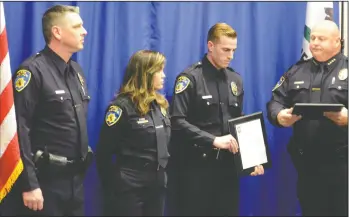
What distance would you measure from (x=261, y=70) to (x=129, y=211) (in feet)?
5.38

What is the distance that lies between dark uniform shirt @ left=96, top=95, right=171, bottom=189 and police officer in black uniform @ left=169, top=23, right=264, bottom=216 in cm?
36

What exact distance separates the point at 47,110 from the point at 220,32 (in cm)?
139

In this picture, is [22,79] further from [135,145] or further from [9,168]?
[135,145]

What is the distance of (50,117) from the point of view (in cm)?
327

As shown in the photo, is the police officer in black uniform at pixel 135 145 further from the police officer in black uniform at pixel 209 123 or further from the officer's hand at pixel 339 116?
the officer's hand at pixel 339 116

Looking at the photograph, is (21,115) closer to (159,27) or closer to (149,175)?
(149,175)

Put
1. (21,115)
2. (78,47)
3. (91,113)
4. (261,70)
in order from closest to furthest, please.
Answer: (21,115)
(78,47)
(91,113)
(261,70)

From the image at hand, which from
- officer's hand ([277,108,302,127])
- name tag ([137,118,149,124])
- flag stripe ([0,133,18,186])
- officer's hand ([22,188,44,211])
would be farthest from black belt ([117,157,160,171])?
officer's hand ([277,108,302,127])

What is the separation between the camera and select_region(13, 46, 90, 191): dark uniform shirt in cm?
316

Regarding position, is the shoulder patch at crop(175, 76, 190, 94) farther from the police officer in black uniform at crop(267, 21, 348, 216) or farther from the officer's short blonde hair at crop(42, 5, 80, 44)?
the officer's short blonde hair at crop(42, 5, 80, 44)

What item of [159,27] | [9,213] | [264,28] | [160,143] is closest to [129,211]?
[160,143]

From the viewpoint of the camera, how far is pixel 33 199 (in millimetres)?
3105

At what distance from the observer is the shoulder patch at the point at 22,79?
3180mm

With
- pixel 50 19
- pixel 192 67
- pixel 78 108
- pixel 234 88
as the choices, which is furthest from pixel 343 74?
pixel 50 19
